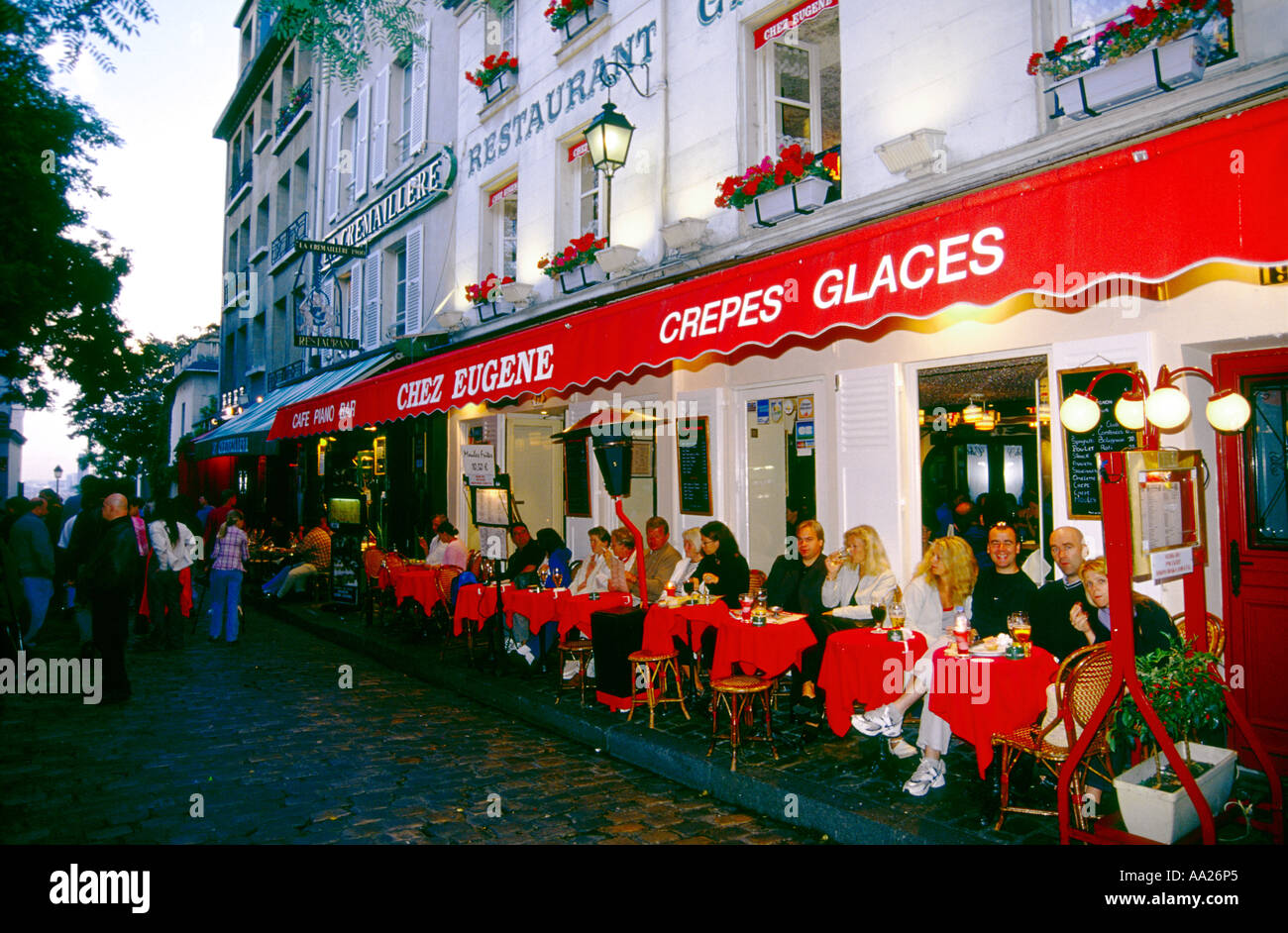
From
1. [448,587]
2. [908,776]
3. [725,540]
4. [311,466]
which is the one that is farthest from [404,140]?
[908,776]

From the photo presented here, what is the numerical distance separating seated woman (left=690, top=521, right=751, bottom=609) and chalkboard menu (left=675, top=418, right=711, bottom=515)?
50.4 inches

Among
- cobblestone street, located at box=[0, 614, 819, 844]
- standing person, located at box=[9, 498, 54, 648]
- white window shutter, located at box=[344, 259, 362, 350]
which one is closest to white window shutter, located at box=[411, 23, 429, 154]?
white window shutter, located at box=[344, 259, 362, 350]

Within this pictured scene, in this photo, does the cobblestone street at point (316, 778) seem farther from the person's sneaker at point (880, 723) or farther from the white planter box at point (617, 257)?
the white planter box at point (617, 257)

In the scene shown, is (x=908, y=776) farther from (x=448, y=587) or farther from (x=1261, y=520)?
(x=448, y=587)

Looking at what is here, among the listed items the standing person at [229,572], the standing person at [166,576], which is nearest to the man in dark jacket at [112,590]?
the standing person at [166,576]

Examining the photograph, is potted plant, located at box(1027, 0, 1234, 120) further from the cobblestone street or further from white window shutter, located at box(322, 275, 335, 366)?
white window shutter, located at box(322, 275, 335, 366)

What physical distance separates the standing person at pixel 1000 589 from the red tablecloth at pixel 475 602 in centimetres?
452

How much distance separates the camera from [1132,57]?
4.79 metres

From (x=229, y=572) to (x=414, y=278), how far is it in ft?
21.6

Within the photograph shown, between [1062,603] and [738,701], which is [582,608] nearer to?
[738,701]

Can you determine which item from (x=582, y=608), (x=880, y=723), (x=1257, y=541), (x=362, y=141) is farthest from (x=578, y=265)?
(x=362, y=141)

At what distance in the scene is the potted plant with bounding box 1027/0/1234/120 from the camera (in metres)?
4.53

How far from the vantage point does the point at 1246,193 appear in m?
2.82
